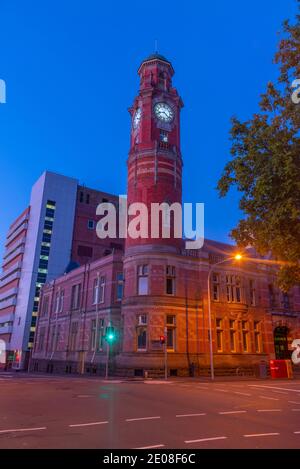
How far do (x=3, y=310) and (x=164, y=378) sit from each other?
73.8 metres

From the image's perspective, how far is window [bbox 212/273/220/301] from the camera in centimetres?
3725

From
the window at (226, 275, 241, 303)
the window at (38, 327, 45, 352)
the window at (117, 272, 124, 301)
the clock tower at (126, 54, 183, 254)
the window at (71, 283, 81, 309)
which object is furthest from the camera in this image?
the window at (38, 327, 45, 352)

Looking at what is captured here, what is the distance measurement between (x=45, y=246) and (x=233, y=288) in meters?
50.5

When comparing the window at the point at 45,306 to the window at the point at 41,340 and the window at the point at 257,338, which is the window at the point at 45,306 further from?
the window at the point at 257,338

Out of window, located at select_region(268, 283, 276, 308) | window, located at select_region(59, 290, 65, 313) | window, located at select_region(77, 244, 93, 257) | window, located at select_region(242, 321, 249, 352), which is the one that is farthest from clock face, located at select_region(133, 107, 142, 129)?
window, located at select_region(77, 244, 93, 257)

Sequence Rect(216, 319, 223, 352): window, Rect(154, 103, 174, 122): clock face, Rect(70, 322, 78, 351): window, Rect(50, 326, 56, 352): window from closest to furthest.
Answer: Rect(216, 319, 223, 352): window
Rect(154, 103, 174, 122): clock face
Rect(70, 322, 78, 351): window
Rect(50, 326, 56, 352): window

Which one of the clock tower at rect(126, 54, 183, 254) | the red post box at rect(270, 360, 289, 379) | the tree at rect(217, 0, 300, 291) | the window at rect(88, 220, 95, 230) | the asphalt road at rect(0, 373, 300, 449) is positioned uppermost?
the window at rect(88, 220, 95, 230)

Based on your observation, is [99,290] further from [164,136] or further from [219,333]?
[164,136]

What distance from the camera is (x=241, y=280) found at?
39.4 meters

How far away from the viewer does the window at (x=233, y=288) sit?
38297 mm

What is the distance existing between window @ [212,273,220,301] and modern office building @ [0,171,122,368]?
4125 centimetres

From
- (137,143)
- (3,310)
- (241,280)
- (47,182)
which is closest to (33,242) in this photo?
(47,182)

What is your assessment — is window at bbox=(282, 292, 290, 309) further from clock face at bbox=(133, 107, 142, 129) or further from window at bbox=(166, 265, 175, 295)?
clock face at bbox=(133, 107, 142, 129)

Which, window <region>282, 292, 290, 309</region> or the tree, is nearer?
the tree
